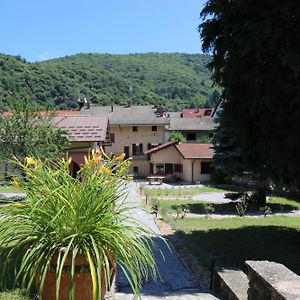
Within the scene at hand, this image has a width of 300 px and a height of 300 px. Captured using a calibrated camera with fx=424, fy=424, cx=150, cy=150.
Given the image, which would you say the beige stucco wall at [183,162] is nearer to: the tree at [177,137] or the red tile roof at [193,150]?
the red tile roof at [193,150]

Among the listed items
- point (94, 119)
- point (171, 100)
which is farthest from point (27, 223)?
point (171, 100)

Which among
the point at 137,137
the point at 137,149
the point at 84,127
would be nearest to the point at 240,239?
the point at 84,127

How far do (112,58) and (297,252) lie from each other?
148401mm

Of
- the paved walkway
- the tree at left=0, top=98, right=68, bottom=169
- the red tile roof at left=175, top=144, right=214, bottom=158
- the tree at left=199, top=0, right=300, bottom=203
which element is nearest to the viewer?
the paved walkway

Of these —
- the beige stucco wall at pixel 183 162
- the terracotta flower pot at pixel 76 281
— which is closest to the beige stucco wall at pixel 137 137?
the beige stucco wall at pixel 183 162

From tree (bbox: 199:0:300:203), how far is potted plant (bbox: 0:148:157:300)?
7.16m

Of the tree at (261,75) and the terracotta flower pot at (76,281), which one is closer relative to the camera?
the terracotta flower pot at (76,281)

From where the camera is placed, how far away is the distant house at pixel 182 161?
148 ft

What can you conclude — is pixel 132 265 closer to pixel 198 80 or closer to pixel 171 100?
pixel 171 100

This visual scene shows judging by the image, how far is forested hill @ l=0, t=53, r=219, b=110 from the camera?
9869 centimetres

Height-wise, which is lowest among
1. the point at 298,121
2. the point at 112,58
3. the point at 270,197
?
the point at 270,197

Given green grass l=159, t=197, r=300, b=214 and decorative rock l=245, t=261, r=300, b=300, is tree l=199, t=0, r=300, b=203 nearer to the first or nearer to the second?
decorative rock l=245, t=261, r=300, b=300

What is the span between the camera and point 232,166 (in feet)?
78.7

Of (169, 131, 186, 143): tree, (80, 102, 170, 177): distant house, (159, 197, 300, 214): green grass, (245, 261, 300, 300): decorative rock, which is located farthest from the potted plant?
(169, 131, 186, 143): tree
